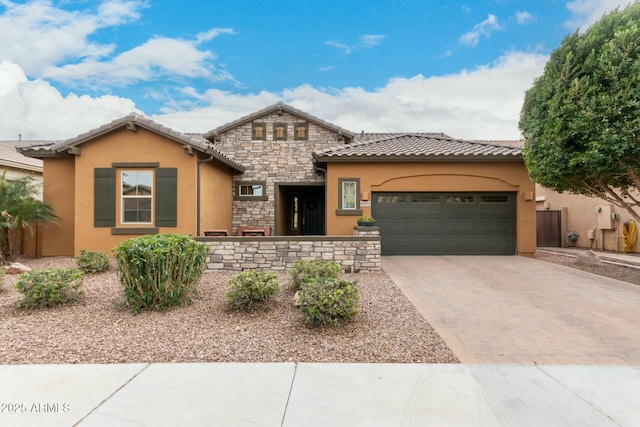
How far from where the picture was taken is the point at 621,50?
704cm

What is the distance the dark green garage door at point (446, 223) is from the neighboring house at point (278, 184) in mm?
35

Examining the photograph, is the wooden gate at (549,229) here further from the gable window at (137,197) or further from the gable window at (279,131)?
the gable window at (137,197)

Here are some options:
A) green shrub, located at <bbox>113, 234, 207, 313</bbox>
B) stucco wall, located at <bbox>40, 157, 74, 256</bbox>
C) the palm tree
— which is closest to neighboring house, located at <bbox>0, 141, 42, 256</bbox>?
stucco wall, located at <bbox>40, 157, 74, 256</bbox>

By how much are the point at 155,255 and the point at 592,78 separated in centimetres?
943

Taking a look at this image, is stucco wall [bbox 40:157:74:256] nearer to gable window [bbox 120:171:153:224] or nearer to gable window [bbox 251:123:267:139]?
gable window [bbox 120:171:153:224]

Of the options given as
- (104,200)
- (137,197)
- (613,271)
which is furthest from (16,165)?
(613,271)

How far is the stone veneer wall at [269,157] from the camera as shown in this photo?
44.9 ft

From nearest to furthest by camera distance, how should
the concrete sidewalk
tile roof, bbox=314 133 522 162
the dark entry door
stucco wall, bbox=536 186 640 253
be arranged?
the concrete sidewalk
tile roof, bbox=314 133 522 162
stucco wall, bbox=536 186 640 253
the dark entry door

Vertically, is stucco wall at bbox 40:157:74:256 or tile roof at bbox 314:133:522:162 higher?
tile roof at bbox 314:133:522:162

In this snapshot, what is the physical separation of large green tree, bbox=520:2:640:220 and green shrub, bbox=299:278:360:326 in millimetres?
6726

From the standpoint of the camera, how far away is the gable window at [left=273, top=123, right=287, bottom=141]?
1401cm

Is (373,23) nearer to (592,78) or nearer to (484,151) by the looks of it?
(484,151)

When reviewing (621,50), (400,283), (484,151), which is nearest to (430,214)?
(484,151)

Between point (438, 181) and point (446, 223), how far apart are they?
148 centimetres
